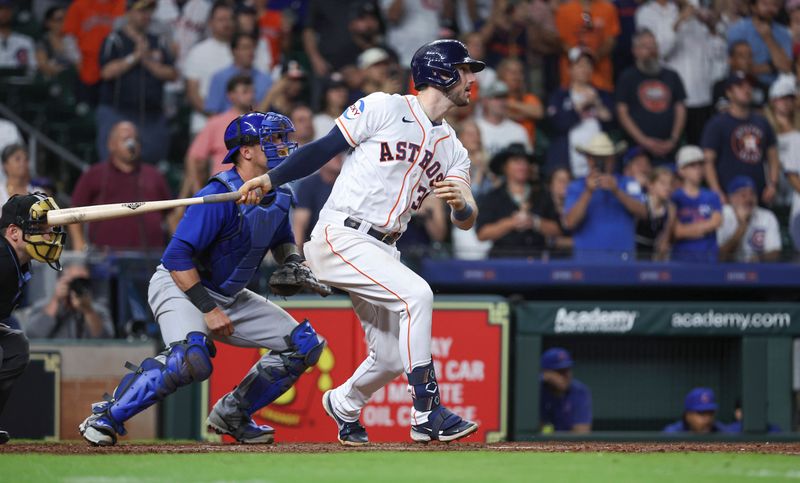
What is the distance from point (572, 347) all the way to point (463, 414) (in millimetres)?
1069

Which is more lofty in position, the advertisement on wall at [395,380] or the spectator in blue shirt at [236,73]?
the spectator in blue shirt at [236,73]

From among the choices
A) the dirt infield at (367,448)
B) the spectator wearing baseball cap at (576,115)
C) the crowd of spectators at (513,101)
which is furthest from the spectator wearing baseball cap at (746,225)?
the dirt infield at (367,448)

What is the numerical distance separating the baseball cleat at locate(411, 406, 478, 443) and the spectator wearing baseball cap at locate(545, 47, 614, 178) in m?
5.16

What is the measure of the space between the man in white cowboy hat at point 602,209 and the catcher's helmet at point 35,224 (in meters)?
4.81

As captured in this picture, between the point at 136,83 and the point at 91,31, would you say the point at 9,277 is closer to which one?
the point at 136,83

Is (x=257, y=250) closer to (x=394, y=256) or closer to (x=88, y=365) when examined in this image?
(x=394, y=256)

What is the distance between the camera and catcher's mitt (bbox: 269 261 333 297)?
6102 millimetres

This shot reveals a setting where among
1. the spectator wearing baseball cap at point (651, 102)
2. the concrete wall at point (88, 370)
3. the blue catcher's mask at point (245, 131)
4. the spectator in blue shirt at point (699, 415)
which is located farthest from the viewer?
the spectator wearing baseball cap at point (651, 102)

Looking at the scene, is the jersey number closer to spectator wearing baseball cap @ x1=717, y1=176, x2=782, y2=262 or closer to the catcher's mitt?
the catcher's mitt

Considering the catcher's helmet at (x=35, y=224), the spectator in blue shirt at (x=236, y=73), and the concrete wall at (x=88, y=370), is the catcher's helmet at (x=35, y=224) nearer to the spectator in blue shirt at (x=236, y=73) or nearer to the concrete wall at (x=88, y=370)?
the concrete wall at (x=88, y=370)

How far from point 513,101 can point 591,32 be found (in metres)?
1.11

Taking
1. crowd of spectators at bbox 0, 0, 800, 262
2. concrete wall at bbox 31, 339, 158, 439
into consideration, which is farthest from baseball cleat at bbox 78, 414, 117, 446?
crowd of spectators at bbox 0, 0, 800, 262

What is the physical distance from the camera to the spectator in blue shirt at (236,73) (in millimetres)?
10414

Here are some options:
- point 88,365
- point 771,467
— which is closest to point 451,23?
point 88,365
